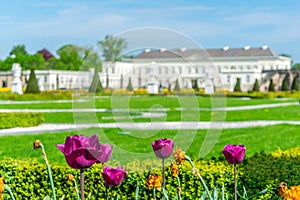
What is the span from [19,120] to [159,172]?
8.37m

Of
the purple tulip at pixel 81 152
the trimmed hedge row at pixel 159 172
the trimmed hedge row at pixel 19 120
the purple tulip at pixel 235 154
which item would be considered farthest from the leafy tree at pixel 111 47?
→ the trimmed hedge row at pixel 19 120

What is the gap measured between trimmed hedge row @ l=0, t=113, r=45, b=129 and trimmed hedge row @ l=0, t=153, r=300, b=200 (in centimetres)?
714

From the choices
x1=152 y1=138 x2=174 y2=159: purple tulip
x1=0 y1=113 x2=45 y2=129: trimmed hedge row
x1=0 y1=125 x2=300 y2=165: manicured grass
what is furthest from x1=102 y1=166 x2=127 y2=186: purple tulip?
x1=0 y1=113 x2=45 y2=129: trimmed hedge row

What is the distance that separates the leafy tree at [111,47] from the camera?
2.89 metres

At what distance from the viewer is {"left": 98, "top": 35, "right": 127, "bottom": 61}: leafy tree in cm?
289

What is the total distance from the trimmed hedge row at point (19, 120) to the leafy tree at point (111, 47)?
27.5 feet

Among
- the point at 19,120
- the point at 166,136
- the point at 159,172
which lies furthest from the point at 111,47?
the point at 19,120

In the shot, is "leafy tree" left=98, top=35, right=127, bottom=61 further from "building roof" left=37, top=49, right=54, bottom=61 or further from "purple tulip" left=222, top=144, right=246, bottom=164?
"building roof" left=37, top=49, right=54, bottom=61

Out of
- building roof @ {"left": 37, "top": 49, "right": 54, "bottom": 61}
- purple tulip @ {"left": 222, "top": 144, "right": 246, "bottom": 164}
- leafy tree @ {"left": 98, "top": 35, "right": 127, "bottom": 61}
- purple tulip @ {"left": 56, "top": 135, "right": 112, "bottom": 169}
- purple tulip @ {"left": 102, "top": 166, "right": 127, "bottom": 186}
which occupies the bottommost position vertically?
purple tulip @ {"left": 102, "top": 166, "right": 127, "bottom": 186}

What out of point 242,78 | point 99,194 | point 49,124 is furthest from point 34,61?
point 99,194

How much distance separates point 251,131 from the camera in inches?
417

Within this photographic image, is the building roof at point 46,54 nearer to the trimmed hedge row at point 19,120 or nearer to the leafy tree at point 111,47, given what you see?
the trimmed hedge row at point 19,120

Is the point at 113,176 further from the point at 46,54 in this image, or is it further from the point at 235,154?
the point at 46,54

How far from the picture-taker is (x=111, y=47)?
3.21 m
